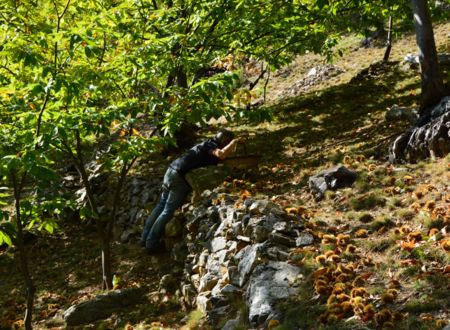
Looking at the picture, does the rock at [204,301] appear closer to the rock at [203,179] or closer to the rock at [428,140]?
the rock at [203,179]

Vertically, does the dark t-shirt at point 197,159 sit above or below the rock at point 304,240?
above

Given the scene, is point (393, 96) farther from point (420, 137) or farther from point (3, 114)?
point (3, 114)

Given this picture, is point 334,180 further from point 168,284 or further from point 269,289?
point 168,284

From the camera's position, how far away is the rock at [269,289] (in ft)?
15.8

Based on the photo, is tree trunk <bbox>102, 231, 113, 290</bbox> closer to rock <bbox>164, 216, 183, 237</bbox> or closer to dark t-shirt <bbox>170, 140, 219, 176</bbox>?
rock <bbox>164, 216, 183, 237</bbox>

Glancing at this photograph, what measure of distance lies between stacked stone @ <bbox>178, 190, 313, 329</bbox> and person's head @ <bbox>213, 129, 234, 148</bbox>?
4.51 ft

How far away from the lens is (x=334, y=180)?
7.58 m

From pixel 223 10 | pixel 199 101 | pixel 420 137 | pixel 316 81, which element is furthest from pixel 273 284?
pixel 316 81

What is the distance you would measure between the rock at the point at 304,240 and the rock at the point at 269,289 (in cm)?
53

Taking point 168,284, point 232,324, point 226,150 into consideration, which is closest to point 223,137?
point 226,150

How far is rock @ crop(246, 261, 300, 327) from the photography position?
480 centimetres

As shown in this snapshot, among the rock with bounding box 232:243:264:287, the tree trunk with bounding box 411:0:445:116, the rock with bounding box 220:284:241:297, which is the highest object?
the tree trunk with bounding box 411:0:445:116

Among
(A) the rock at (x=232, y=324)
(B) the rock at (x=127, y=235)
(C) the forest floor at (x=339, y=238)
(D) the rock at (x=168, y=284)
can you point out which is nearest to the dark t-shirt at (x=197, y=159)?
(C) the forest floor at (x=339, y=238)

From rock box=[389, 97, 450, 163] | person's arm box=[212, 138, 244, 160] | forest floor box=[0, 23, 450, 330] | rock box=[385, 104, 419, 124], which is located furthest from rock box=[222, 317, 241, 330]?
rock box=[385, 104, 419, 124]
